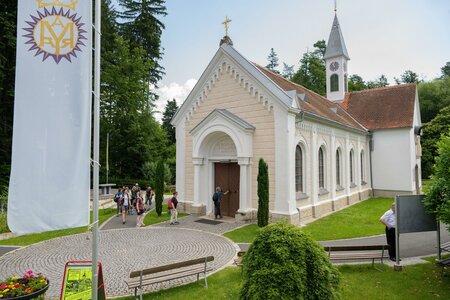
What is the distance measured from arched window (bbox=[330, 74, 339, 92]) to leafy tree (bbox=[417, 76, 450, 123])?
24.6 m

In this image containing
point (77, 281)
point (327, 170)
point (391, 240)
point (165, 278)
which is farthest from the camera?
point (327, 170)

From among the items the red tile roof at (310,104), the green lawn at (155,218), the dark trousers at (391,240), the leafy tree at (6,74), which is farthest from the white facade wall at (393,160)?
the leafy tree at (6,74)

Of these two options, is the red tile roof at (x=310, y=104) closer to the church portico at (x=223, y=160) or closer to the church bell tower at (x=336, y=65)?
the church portico at (x=223, y=160)

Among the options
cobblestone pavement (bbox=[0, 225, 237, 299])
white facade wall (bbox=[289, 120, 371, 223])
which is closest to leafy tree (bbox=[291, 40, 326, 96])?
white facade wall (bbox=[289, 120, 371, 223])

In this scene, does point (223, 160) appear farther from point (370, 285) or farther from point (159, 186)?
point (370, 285)

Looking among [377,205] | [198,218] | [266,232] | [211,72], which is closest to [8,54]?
[211,72]

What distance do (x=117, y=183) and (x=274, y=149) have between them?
2440 centimetres

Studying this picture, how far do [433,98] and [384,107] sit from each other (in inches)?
1045

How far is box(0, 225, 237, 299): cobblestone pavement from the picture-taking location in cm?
834

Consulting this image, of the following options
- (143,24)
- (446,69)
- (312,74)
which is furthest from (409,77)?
(143,24)

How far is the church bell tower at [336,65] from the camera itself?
99.3 ft

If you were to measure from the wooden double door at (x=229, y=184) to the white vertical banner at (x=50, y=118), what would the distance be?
39.8ft

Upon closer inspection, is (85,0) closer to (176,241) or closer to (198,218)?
(176,241)

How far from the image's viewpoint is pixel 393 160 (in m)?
24.8
